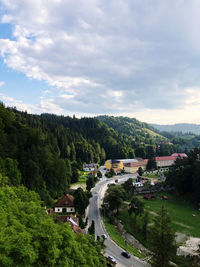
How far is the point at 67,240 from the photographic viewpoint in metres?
12.4

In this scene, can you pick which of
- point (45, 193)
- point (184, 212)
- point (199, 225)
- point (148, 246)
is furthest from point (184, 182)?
point (45, 193)

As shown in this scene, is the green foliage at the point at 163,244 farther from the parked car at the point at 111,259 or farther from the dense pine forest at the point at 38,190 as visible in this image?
the parked car at the point at 111,259

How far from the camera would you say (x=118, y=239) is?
33844 mm

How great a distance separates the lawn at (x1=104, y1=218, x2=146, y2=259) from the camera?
3014 cm

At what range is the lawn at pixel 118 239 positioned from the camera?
98.9 feet

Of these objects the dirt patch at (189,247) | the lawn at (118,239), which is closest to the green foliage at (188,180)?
the dirt patch at (189,247)

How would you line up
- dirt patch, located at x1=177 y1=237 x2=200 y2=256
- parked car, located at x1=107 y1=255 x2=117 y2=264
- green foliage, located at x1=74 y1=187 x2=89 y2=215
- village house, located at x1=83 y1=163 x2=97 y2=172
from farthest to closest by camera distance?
village house, located at x1=83 y1=163 x2=97 y2=172, green foliage, located at x1=74 y1=187 x2=89 y2=215, dirt patch, located at x1=177 y1=237 x2=200 y2=256, parked car, located at x1=107 y1=255 x2=117 y2=264

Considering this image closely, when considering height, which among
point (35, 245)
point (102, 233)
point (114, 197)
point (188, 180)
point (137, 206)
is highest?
point (35, 245)

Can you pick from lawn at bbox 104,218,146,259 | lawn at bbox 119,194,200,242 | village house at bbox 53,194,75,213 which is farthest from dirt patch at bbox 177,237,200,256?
village house at bbox 53,194,75,213

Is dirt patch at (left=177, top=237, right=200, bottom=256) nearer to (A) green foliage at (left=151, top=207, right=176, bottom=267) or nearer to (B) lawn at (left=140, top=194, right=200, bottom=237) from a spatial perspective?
(B) lawn at (left=140, top=194, right=200, bottom=237)

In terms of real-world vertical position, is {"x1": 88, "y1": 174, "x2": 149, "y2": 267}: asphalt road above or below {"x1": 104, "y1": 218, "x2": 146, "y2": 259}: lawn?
above

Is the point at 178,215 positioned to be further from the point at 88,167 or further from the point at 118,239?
the point at 88,167

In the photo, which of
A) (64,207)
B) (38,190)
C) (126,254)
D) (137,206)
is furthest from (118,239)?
(38,190)

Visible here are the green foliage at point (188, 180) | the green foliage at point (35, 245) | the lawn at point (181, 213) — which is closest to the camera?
the green foliage at point (35, 245)
